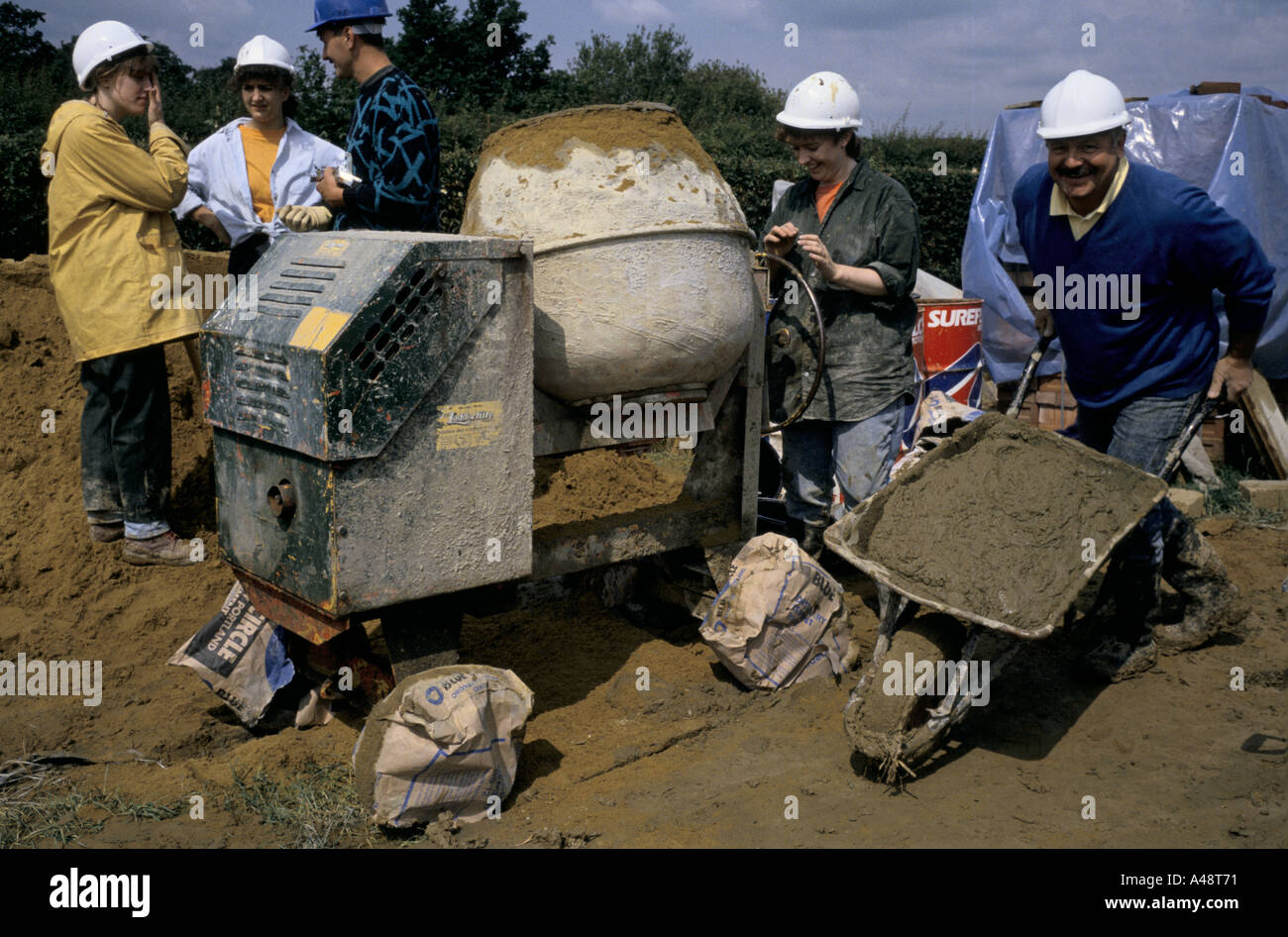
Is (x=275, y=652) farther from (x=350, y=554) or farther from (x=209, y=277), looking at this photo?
(x=209, y=277)

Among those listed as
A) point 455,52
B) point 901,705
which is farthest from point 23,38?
Result: point 901,705

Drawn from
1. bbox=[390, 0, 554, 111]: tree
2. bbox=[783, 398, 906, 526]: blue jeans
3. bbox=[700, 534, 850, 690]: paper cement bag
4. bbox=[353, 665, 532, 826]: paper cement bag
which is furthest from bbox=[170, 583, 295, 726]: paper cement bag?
bbox=[390, 0, 554, 111]: tree

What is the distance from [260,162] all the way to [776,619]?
120 inches

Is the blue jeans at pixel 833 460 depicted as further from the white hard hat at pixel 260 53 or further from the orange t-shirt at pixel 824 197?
the white hard hat at pixel 260 53

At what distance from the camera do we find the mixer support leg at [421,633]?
3162mm

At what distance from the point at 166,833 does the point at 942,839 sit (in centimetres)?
216

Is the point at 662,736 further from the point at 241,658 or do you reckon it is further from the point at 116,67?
the point at 116,67

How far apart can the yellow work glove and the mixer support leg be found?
1.38m

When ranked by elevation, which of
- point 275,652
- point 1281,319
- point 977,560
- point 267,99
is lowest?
point 275,652

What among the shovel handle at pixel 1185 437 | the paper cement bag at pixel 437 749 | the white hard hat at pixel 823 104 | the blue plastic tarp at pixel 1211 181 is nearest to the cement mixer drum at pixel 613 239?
the white hard hat at pixel 823 104

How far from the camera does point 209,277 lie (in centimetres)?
511

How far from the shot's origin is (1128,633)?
3.84 meters

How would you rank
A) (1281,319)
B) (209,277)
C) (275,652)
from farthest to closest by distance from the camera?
(1281,319) < (209,277) < (275,652)

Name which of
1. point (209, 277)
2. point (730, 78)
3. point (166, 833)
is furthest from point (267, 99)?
point (730, 78)
